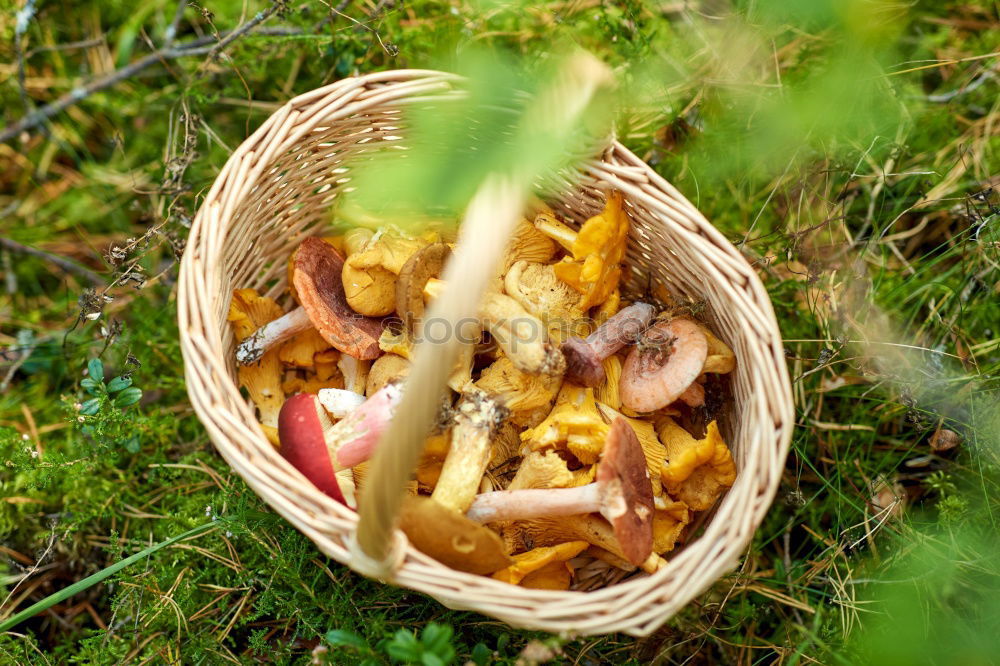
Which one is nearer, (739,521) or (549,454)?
(739,521)

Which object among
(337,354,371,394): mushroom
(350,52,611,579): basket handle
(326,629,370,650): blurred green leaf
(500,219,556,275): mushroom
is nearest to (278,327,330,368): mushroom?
(337,354,371,394): mushroom

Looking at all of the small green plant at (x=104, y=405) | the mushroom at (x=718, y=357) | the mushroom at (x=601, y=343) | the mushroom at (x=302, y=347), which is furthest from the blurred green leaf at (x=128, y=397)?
the mushroom at (x=718, y=357)

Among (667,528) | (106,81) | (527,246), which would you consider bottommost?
(667,528)

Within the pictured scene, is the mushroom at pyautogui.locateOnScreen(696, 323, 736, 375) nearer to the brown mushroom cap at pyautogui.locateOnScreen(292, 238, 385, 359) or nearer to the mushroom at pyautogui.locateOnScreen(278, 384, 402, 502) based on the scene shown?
the mushroom at pyautogui.locateOnScreen(278, 384, 402, 502)

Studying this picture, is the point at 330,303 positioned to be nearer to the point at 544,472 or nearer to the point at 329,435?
the point at 329,435

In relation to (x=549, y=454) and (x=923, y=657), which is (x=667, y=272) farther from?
(x=923, y=657)

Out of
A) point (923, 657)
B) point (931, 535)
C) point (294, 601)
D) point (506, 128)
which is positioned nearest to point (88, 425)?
point (294, 601)

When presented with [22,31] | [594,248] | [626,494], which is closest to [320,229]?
[594,248]

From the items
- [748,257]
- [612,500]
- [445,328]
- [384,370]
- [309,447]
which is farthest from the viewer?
[748,257]
